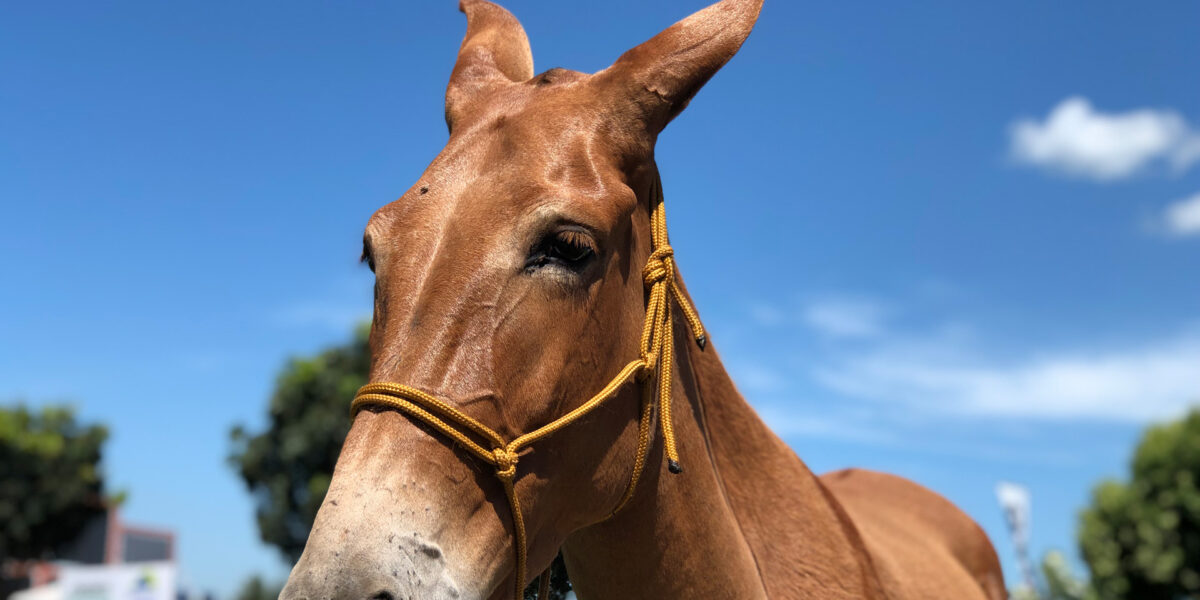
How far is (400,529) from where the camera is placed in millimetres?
1612

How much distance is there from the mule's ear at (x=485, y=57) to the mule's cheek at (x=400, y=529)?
122 cm

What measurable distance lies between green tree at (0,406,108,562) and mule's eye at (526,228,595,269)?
3881 cm

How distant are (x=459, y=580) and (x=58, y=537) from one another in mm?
41404

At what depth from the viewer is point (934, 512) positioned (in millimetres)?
5090

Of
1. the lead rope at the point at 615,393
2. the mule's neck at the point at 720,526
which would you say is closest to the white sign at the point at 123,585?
the mule's neck at the point at 720,526

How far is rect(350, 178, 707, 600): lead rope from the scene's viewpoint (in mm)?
1777

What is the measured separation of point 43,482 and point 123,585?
16.1 meters

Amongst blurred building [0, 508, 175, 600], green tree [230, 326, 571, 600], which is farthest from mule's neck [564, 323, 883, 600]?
blurred building [0, 508, 175, 600]

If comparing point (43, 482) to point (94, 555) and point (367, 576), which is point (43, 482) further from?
point (367, 576)

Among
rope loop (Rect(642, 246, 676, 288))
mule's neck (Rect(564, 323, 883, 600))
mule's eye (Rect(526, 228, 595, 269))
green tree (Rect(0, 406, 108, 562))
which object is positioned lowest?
Answer: mule's neck (Rect(564, 323, 883, 600))

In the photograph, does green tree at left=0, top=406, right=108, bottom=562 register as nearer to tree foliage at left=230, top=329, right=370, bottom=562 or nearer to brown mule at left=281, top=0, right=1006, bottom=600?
tree foliage at left=230, top=329, right=370, bottom=562

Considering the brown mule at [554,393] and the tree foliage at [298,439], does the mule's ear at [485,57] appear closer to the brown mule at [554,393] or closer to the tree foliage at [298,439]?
the brown mule at [554,393]

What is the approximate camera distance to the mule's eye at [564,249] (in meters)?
2.03

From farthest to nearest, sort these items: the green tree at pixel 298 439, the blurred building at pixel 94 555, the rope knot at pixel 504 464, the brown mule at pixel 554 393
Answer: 1. the blurred building at pixel 94 555
2. the green tree at pixel 298 439
3. the rope knot at pixel 504 464
4. the brown mule at pixel 554 393
